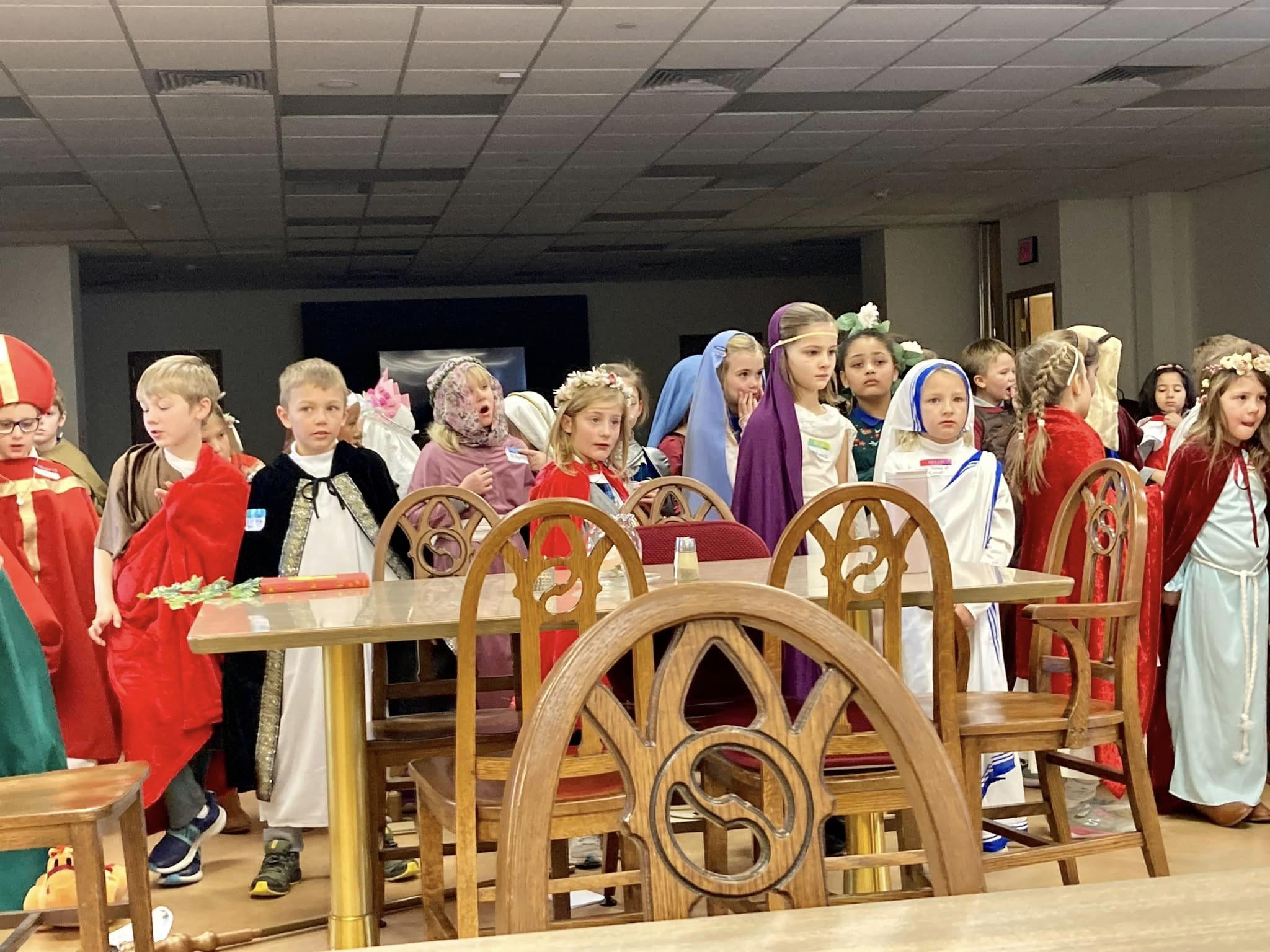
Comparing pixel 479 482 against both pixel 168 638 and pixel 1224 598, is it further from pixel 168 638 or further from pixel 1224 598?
pixel 1224 598

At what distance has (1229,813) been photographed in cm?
365

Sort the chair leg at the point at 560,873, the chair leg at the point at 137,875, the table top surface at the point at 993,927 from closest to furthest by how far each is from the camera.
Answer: the table top surface at the point at 993,927, the chair leg at the point at 137,875, the chair leg at the point at 560,873

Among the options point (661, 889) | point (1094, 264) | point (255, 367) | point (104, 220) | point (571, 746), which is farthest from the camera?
point (255, 367)

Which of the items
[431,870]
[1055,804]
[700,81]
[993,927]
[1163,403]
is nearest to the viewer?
[993,927]

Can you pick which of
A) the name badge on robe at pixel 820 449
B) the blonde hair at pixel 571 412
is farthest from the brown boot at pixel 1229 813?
the blonde hair at pixel 571 412

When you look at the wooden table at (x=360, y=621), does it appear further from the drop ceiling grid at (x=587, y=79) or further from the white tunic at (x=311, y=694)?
the drop ceiling grid at (x=587, y=79)

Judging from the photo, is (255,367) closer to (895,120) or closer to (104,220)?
(104,220)

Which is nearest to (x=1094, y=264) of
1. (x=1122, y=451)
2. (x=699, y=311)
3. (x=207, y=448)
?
(x=699, y=311)

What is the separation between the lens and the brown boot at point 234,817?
13.2 feet

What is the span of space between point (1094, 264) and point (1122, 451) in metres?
8.06

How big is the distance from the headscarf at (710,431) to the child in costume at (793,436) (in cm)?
88

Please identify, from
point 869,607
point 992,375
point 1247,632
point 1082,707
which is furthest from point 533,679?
point 992,375

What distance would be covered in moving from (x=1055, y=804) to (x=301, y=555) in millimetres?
1819

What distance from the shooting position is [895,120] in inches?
349
